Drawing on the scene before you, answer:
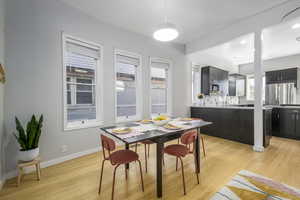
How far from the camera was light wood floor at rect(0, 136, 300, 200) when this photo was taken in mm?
1603

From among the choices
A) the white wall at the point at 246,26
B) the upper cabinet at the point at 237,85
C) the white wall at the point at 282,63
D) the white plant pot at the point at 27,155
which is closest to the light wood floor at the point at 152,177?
the white plant pot at the point at 27,155

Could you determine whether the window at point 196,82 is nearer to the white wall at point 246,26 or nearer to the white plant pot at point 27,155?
the white wall at point 246,26

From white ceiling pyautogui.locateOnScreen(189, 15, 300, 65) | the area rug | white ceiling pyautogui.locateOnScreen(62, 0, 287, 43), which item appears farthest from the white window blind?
the area rug

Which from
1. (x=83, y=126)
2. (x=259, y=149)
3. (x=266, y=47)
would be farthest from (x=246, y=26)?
(x=83, y=126)

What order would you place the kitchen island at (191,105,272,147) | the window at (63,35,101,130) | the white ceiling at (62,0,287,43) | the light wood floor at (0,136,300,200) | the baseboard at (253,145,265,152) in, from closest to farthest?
1. the light wood floor at (0,136,300,200)
2. the white ceiling at (62,0,287,43)
3. the window at (63,35,101,130)
4. the baseboard at (253,145,265,152)
5. the kitchen island at (191,105,272,147)

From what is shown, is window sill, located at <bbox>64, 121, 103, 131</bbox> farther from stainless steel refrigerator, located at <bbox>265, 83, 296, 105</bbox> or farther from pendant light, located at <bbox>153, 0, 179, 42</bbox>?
stainless steel refrigerator, located at <bbox>265, 83, 296, 105</bbox>

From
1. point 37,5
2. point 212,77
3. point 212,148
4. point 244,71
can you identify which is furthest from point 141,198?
point 244,71

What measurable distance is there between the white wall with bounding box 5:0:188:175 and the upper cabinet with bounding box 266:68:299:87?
19.0 ft

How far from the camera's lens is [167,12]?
268cm

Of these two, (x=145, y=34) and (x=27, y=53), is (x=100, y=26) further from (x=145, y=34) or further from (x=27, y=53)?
(x=27, y=53)

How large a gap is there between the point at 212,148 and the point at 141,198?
2114 millimetres

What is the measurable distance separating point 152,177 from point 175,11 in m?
3.05

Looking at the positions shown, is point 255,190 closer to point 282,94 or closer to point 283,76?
point 282,94

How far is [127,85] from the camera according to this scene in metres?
3.47
